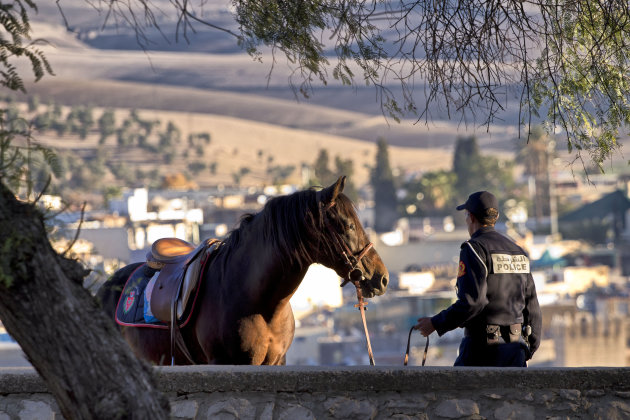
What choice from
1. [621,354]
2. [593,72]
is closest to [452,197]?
[621,354]

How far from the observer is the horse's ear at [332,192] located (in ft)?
15.7

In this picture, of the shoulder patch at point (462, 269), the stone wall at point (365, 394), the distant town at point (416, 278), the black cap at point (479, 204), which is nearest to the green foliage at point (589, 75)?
the black cap at point (479, 204)

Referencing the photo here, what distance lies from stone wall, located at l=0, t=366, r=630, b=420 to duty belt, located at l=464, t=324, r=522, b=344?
1.15 ft

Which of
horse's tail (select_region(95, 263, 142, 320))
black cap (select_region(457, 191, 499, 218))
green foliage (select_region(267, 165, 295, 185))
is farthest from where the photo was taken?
green foliage (select_region(267, 165, 295, 185))

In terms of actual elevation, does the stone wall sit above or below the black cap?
below

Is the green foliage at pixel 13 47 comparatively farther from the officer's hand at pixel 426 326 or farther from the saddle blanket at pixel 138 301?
the saddle blanket at pixel 138 301

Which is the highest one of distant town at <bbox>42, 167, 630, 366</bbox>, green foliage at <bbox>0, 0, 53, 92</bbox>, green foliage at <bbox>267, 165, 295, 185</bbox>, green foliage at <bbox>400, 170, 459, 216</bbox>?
green foliage at <bbox>267, 165, 295, 185</bbox>

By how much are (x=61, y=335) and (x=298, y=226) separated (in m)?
2.32

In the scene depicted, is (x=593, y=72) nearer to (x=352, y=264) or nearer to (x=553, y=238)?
(x=352, y=264)

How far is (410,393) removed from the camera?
4.09 metres

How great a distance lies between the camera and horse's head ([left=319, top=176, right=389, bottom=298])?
15.7 feet

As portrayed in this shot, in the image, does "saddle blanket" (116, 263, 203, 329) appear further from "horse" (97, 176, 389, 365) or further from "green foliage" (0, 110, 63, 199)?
"green foliage" (0, 110, 63, 199)

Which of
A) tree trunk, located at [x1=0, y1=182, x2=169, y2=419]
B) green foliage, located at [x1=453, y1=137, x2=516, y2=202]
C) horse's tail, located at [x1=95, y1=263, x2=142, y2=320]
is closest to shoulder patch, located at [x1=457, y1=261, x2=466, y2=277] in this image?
tree trunk, located at [x1=0, y1=182, x2=169, y2=419]

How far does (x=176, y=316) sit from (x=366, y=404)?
1348mm
